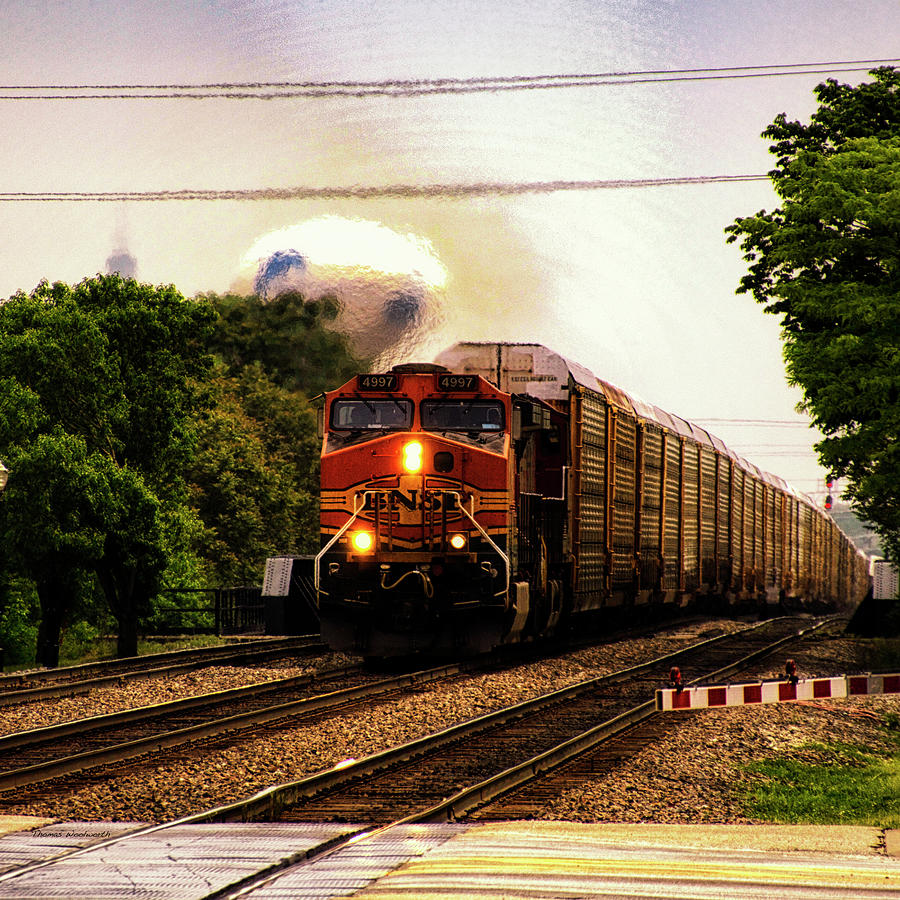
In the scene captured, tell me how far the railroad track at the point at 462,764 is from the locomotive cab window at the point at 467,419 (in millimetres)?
4036

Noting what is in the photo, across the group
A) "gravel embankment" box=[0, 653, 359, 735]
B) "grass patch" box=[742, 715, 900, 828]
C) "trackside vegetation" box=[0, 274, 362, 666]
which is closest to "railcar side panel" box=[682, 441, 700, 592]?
"gravel embankment" box=[0, 653, 359, 735]

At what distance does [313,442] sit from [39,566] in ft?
123

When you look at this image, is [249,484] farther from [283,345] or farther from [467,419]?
→ [467,419]

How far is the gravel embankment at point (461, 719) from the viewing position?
1051cm

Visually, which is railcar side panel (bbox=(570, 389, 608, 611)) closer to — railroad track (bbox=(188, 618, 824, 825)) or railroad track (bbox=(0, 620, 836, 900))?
railroad track (bbox=(188, 618, 824, 825))

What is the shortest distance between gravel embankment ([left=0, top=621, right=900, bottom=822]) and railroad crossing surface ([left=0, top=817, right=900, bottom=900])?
1151 millimetres

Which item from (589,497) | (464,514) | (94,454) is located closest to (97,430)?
(94,454)

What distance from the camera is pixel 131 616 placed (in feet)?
101

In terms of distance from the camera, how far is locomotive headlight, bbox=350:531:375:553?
64.4 ft

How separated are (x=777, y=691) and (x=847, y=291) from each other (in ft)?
40.2

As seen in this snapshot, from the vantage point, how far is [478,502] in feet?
64.3

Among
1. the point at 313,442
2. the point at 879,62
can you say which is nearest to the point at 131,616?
the point at 879,62

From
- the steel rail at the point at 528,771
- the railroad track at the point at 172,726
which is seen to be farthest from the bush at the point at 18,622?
the steel rail at the point at 528,771

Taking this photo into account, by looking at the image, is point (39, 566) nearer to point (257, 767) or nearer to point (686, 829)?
point (257, 767)
